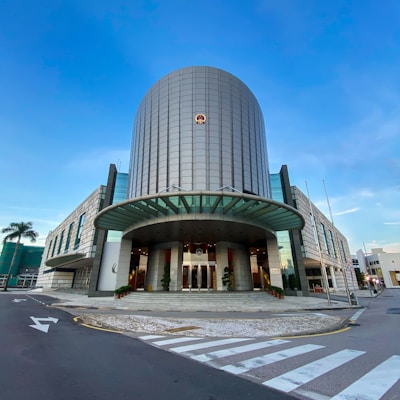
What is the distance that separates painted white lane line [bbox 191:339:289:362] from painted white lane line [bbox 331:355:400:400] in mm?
2750

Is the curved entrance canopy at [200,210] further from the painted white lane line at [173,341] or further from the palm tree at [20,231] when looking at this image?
the palm tree at [20,231]

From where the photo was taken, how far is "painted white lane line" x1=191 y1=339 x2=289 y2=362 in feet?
18.3

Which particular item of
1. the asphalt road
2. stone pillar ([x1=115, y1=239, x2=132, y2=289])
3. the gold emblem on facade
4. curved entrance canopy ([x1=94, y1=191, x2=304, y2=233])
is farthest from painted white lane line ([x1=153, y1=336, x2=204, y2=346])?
the gold emblem on facade

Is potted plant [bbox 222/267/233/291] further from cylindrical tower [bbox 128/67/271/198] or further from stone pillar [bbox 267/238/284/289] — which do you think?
cylindrical tower [bbox 128/67/271/198]

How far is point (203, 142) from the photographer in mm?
31984

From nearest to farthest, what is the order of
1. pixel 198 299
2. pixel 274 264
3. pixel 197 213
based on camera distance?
pixel 198 299
pixel 197 213
pixel 274 264

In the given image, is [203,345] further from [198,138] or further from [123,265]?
[198,138]

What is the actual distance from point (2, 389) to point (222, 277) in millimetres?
28420

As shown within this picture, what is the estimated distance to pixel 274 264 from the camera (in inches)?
1232

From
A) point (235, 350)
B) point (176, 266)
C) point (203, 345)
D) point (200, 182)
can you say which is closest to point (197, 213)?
point (200, 182)

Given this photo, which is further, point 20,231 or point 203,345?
point 20,231

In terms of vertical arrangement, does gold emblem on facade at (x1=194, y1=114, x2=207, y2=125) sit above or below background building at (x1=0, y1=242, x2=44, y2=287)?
above

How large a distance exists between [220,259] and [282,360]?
27.0 m

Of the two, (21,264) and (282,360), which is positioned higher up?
(21,264)
